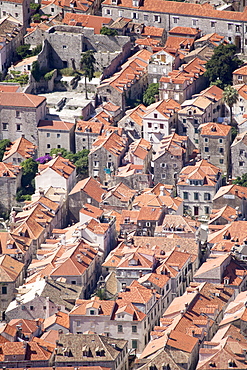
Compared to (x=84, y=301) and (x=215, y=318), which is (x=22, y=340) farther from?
(x=215, y=318)

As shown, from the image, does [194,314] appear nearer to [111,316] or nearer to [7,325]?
[111,316]

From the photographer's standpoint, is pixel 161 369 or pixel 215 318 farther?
pixel 215 318

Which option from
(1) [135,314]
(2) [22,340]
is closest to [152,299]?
(1) [135,314]

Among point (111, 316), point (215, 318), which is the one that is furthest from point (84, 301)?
point (215, 318)

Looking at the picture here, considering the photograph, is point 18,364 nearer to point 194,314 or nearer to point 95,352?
point 95,352

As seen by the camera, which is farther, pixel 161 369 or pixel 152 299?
pixel 152 299

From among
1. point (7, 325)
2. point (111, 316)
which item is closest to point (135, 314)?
point (111, 316)

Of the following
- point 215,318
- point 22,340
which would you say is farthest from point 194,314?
point 22,340
